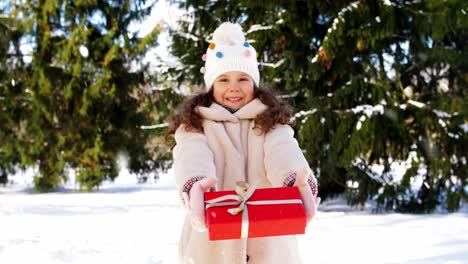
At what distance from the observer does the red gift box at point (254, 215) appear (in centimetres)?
155

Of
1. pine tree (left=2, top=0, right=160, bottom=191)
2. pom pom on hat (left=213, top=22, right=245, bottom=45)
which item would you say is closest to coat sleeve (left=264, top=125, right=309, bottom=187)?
pom pom on hat (left=213, top=22, right=245, bottom=45)

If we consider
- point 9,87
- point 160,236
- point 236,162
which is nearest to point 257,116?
point 236,162

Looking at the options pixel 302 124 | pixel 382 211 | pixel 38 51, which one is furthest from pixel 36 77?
pixel 382 211

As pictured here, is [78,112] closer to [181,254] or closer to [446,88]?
[446,88]

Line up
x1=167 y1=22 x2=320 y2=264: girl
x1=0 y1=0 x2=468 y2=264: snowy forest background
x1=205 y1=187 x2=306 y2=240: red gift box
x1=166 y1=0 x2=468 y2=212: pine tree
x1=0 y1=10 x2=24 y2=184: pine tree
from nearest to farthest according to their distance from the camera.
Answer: x1=205 y1=187 x2=306 y2=240: red gift box
x1=167 y1=22 x2=320 y2=264: girl
x1=0 y1=0 x2=468 y2=264: snowy forest background
x1=166 y1=0 x2=468 y2=212: pine tree
x1=0 y1=10 x2=24 y2=184: pine tree

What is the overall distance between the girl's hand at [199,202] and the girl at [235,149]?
0.02 metres

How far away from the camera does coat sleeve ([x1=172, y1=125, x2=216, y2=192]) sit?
1780 mm

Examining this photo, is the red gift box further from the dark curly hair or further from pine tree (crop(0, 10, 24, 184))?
pine tree (crop(0, 10, 24, 184))

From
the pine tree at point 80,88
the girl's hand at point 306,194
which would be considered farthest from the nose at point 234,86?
the pine tree at point 80,88

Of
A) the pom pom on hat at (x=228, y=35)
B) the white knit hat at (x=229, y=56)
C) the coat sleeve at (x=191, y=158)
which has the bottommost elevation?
the coat sleeve at (x=191, y=158)

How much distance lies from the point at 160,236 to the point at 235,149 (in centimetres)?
372

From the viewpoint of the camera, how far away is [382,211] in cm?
724

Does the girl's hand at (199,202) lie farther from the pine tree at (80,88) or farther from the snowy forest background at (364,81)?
the pine tree at (80,88)

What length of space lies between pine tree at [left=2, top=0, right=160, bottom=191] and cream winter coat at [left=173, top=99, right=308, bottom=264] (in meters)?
9.30
